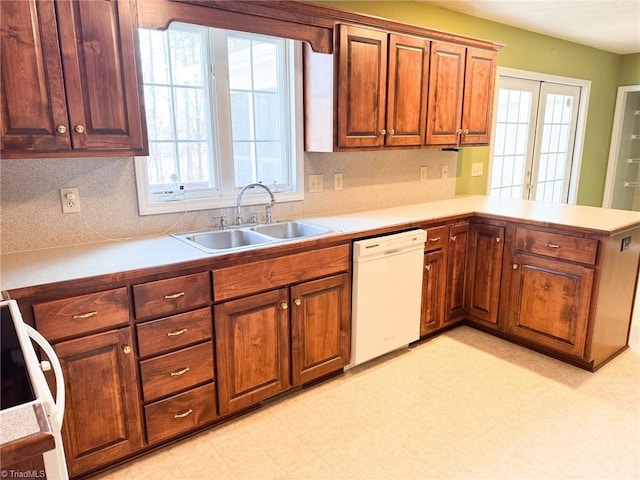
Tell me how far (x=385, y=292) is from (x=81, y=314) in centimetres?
165

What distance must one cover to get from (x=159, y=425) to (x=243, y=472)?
1.42 feet

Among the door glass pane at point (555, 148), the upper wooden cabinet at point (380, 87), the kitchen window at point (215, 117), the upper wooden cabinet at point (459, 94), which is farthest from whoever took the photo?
the door glass pane at point (555, 148)

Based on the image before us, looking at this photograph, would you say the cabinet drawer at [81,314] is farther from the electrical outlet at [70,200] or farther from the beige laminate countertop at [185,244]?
the electrical outlet at [70,200]

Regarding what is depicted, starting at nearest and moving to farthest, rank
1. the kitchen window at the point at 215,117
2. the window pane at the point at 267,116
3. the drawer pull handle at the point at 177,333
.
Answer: the drawer pull handle at the point at 177,333
the kitchen window at the point at 215,117
the window pane at the point at 267,116

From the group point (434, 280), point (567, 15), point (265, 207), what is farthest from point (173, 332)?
point (567, 15)

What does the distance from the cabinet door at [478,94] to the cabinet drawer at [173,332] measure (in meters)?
2.39

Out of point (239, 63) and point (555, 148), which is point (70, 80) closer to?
point (239, 63)

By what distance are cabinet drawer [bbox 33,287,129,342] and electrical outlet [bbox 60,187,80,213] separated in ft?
2.06

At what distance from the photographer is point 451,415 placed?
2.26 meters

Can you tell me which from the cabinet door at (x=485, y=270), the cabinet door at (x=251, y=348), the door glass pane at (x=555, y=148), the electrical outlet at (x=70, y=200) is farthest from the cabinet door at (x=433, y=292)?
the door glass pane at (x=555, y=148)

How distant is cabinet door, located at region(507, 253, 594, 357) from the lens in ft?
8.59

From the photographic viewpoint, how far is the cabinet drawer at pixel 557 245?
2.54 m

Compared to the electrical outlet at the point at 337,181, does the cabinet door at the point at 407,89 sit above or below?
above

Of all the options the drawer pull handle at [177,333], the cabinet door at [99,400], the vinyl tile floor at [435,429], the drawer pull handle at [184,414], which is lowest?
the vinyl tile floor at [435,429]
